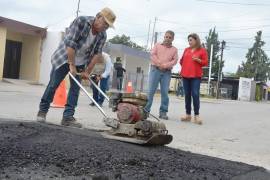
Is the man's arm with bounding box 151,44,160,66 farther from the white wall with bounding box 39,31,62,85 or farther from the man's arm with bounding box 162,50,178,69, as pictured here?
the white wall with bounding box 39,31,62,85

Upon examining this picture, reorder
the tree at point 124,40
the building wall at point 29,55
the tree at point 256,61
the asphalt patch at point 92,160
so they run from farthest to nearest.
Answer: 1. the tree at point 256,61
2. the tree at point 124,40
3. the building wall at point 29,55
4. the asphalt patch at point 92,160

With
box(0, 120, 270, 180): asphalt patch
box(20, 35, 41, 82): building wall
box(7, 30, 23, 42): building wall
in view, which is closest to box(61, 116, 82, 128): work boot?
box(0, 120, 270, 180): asphalt patch

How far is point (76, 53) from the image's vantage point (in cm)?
707

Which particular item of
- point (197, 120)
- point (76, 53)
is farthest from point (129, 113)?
point (197, 120)

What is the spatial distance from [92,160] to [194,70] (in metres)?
6.33

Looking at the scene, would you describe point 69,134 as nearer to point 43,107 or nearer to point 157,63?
point 43,107

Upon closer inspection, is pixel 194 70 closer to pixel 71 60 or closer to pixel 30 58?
pixel 71 60

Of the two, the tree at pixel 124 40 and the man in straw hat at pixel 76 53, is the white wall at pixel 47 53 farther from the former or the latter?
the tree at pixel 124 40

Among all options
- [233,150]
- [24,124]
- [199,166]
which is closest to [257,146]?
[233,150]

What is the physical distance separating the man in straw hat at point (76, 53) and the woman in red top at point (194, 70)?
3.61 metres

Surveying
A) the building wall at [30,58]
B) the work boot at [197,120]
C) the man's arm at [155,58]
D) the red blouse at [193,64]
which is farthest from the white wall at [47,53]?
the work boot at [197,120]

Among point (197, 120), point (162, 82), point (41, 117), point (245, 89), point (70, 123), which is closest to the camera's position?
point (41, 117)

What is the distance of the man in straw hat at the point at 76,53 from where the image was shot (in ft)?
22.1

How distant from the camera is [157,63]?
10.6 meters
